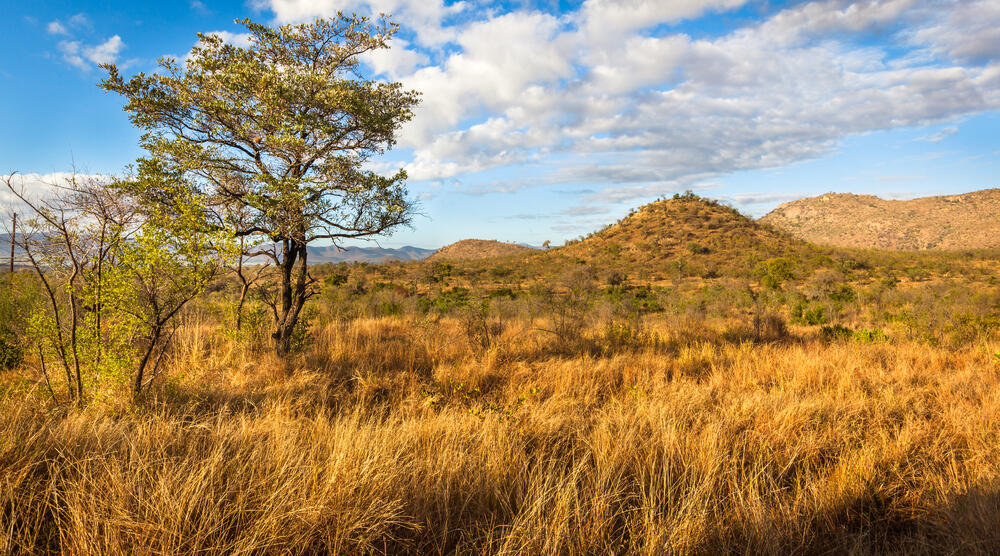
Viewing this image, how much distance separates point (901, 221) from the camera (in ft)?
275

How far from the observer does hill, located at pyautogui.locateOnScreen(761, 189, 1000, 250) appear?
71562mm

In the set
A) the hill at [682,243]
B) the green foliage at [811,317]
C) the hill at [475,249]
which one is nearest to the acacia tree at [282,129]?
the green foliage at [811,317]

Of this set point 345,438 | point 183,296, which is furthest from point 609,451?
point 183,296

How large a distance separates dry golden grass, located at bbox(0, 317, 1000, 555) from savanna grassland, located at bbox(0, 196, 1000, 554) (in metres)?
0.02

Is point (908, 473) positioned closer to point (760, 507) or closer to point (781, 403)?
point (781, 403)

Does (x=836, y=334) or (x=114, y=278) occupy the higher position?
(x=114, y=278)

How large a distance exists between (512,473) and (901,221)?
11568 centimetres

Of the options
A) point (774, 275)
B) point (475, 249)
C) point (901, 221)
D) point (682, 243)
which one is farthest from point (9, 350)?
point (901, 221)

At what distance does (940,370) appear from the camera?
6.54 metres

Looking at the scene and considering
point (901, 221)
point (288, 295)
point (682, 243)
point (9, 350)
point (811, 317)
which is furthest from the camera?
point (901, 221)

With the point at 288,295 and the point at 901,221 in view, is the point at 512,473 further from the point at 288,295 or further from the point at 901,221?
the point at 901,221

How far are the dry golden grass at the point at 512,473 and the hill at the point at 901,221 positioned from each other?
74491mm

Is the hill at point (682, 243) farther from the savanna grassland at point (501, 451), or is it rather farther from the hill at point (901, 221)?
the savanna grassland at point (501, 451)

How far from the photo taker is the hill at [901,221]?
7156cm
